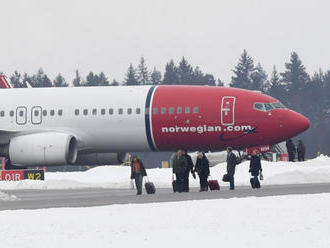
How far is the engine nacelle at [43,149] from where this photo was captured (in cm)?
4266

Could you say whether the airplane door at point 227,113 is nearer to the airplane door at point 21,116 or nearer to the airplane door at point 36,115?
the airplane door at point 36,115

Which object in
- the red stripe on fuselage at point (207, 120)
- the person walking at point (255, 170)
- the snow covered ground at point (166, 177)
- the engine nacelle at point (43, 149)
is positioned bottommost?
the snow covered ground at point (166, 177)

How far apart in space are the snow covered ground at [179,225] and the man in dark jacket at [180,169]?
29.0ft

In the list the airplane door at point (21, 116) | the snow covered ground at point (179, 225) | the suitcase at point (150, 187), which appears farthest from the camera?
the airplane door at point (21, 116)

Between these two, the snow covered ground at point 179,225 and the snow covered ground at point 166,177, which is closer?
the snow covered ground at point 179,225

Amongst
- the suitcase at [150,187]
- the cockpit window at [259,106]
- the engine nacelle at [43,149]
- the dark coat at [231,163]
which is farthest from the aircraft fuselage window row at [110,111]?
the suitcase at [150,187]

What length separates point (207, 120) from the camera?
4134 centimetres

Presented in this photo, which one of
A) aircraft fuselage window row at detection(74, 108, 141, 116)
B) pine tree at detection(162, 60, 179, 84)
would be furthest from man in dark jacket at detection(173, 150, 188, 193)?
pine tree at detection(162, 60, 179, 84)

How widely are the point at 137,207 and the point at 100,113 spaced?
21.6 metres

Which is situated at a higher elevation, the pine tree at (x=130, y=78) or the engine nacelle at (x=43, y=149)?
the pine tree at (x=130, y=78)

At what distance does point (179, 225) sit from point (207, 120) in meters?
23.8

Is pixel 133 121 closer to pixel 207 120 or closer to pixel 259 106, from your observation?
pixel 207 120

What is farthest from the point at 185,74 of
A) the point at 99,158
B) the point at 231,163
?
the point at 231,163

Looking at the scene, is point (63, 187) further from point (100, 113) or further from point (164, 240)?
point (164, 240)
